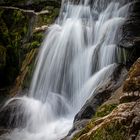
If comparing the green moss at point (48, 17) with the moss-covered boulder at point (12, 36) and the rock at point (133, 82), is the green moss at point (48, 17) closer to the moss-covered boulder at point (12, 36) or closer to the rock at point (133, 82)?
the moss-covered boulder at point (12, 36)

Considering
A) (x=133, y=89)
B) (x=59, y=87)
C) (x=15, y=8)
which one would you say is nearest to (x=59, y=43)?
(x=59, y=87)

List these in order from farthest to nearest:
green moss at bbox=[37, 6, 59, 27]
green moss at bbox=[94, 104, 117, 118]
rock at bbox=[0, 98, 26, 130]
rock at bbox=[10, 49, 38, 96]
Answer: green moss at bbox=[37, 6, 59, 27], rock at bbox=[10, 49, 38, 96], rock at bbox=[0, 98, 26, 130], green moss at bbox=[94, 104, 117, 118]

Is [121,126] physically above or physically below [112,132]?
above

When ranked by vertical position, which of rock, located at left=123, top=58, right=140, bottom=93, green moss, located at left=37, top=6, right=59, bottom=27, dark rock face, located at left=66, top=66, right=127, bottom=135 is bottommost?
dark rock face, located at left=66, top=66, right=127, bottom=135

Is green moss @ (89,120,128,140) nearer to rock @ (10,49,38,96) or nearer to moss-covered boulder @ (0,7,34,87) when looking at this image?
rock @ (10,49,38,96)

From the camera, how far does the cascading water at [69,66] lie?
12.4 metres

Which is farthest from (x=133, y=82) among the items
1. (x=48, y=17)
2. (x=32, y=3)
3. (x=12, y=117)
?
(x=32, y=3)

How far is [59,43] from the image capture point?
51.0 ft

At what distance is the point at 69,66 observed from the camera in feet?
48.2

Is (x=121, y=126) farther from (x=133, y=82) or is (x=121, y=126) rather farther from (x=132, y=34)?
(x=132, y=34)

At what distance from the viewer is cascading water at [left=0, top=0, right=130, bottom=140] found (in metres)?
12.4

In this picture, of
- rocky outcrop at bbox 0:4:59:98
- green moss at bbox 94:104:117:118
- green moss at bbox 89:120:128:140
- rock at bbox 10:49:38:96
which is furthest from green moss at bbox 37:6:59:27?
green moss at bbox 89:120:128:140

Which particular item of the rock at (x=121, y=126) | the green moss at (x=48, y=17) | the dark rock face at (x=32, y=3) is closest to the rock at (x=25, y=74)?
the green moss at (x=48, y=17)

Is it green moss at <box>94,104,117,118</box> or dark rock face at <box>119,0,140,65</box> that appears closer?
green moss at <box>94,104,117,118</box>
